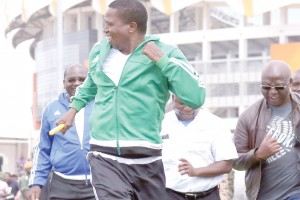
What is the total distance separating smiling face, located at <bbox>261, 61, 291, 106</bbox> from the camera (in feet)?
26.6

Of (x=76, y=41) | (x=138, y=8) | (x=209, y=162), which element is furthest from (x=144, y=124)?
(x=76, y=41)

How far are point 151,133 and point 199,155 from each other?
2255 millimetres

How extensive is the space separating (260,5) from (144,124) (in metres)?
48.3

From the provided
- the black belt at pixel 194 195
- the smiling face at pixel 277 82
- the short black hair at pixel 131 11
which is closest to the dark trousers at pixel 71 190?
the black belt at pixel 194 195

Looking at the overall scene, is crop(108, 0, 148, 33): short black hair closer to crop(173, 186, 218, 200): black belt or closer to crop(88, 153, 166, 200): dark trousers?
crop(88, 153, 166, 200): dark trousers

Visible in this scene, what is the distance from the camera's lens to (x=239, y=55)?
190 ft

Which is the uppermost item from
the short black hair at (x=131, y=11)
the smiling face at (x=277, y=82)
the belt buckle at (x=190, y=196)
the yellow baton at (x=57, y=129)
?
the short black hair at (x=131, y=11)

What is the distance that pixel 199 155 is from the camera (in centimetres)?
841

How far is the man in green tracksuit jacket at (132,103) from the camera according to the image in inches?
239

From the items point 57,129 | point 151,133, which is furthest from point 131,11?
point 57,129

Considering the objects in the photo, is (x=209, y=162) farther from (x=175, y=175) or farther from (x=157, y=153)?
(x=157, y=153)

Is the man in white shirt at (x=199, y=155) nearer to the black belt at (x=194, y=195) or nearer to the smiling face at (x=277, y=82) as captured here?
the black belt at (x=194, y=195)

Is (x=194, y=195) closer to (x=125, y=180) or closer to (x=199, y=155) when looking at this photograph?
(x=199, y=155)

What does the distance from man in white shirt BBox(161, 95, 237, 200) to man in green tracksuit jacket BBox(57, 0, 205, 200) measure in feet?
6.78
